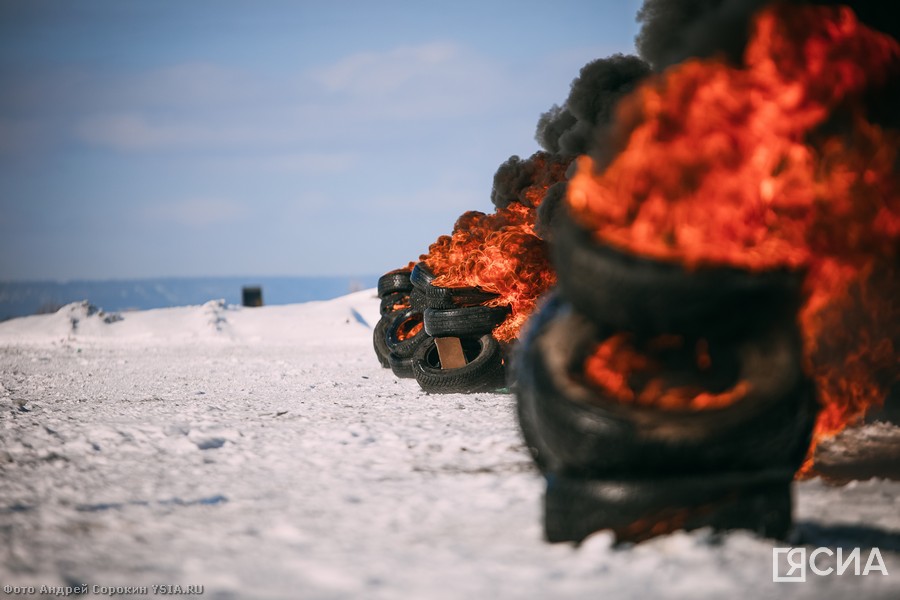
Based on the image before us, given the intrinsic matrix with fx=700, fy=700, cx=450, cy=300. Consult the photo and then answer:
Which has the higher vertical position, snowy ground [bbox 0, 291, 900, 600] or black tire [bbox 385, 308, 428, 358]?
black tire [bbox 385, 308, 428, 358]

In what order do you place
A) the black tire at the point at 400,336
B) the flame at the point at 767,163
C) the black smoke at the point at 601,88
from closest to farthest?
the flame at the point at 767,163 < the black smoke at the point at 601,88 < the black tire at the point at 400,336

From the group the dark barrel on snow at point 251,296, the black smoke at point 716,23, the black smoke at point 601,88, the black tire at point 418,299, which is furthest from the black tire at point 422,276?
the dark barrel on snow at point 251,296

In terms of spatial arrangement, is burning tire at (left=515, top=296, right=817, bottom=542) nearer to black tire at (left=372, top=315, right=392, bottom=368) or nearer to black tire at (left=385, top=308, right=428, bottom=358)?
black tire at (left=385, top=308, right=428, bottom=358)

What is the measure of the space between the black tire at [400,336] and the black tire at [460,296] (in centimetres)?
142

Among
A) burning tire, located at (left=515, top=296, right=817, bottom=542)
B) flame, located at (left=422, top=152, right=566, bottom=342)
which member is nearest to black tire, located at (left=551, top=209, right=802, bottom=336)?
burning tire, located at (left=515, top=296, right=817, bottom=542)

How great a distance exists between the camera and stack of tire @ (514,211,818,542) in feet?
10.9

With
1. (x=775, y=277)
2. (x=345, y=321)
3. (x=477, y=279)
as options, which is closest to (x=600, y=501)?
(x=775, y=277)

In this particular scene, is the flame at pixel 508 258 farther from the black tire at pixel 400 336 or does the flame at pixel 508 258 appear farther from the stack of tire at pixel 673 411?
the stack of tire at pixel 673 411

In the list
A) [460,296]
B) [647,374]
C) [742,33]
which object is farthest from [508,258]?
[647,374]

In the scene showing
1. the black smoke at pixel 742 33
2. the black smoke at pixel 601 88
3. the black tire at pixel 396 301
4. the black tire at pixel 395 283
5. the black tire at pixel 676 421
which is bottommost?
the black tire at pixel 676 421

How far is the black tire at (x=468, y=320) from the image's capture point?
995cm

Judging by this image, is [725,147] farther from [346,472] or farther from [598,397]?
[346,472]

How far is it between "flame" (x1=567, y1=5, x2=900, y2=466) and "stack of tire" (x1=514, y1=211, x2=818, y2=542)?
0.50ft

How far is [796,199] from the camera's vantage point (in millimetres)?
3797
